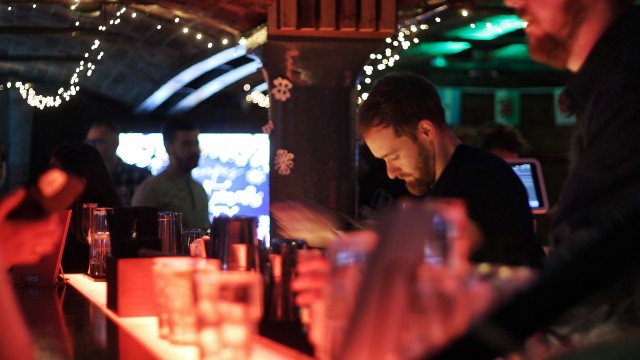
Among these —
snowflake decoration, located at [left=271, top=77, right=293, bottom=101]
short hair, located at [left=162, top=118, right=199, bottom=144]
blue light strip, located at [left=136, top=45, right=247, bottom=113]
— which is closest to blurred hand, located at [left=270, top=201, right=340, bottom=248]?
snowflake decoration, located at [left=271, top=77, right=293, bottom=101]

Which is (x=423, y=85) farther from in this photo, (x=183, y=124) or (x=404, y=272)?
(x=183, y=124)

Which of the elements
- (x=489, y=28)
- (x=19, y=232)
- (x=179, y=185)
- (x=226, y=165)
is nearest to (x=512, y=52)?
(x=489, y=28)

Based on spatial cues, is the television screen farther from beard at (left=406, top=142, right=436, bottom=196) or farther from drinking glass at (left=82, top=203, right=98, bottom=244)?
beard at (left=406, top=142, right=436, bottom=196)

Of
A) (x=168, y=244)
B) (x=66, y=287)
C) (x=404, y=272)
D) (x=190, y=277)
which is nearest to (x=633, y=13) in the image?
(x=190, y=277)

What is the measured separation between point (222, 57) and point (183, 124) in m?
6.53

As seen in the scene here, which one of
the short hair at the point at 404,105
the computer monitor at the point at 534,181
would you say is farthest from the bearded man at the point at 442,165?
the computer monitor at the point at 534,181

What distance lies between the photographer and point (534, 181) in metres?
6.04

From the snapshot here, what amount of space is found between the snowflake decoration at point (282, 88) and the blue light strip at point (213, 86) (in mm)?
7557

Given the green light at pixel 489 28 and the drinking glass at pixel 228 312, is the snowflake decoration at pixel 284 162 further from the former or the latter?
the drinking glass at pixel 228 312

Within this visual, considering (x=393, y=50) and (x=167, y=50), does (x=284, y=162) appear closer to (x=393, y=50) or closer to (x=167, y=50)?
(x=393, y=50)

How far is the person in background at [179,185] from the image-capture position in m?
6.08

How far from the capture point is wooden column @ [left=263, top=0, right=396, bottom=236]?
6.18m

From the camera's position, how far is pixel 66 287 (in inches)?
134

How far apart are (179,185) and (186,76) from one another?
27.9 ft
